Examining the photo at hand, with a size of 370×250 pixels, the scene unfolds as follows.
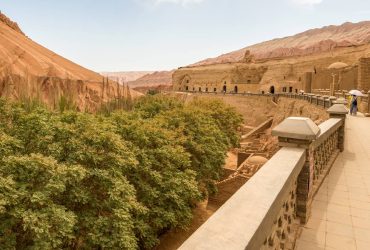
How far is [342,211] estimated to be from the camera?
201 inches

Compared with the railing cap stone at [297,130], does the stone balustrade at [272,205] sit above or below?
below

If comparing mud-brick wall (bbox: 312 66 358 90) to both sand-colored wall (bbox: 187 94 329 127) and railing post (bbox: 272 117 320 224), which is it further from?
railing post (bbox: 272 117 320 224)

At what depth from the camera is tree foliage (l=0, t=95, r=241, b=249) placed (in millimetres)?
5258

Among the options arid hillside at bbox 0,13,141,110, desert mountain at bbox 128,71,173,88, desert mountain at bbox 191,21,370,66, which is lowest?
arid hillside at bbox 0,13,141,110

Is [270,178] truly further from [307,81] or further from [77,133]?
[307,81]

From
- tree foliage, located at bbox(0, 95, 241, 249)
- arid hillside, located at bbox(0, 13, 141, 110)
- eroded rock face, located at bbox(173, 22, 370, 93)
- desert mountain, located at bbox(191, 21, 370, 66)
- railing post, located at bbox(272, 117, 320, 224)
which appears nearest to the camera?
railing post, located at bbox(272, 117, 320, 224)

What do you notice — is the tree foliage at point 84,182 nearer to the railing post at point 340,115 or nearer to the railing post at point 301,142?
the railing post at point 301,142

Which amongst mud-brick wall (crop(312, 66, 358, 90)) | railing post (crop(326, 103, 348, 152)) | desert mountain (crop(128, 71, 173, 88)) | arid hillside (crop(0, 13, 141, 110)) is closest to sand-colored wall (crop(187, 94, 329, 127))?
mud-brick wall (crop(312, 66, 358, 90))

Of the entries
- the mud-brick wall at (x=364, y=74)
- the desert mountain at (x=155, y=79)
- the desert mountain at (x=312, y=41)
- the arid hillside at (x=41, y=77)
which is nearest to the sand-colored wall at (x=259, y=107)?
the mud-brick wall at (x=364, y=74)

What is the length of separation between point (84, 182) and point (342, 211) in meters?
5.73

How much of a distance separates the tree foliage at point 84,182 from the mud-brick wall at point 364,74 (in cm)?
2006

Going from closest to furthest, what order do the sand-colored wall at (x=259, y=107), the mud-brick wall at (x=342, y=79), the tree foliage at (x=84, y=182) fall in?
the tree foliage at (x=84, y=182), the mud-brick wall at (x=342, y=79), the sand-colored wall at (x=259, y=107)

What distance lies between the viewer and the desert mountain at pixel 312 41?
296 feet

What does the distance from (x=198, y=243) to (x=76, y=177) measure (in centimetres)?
488
